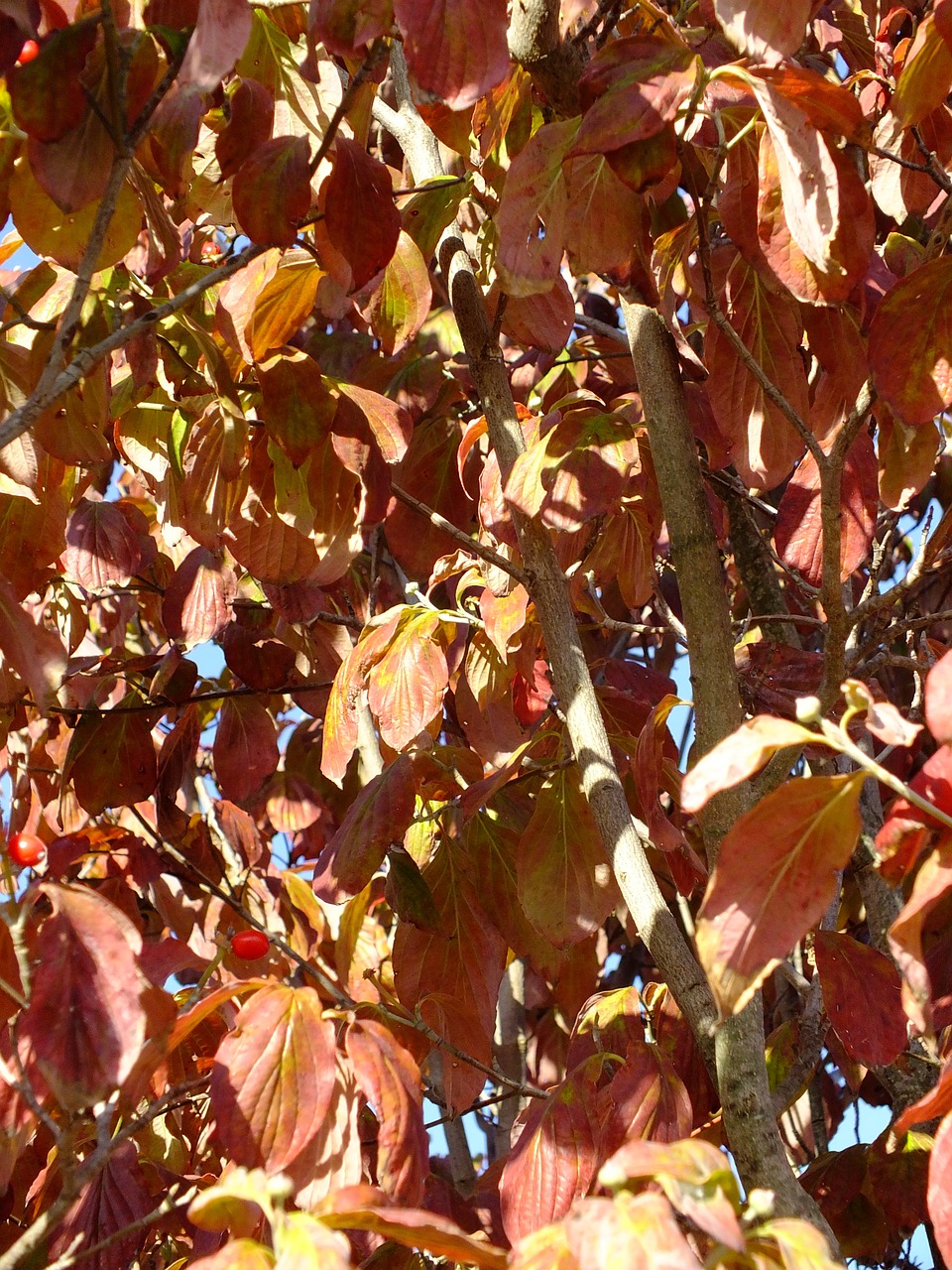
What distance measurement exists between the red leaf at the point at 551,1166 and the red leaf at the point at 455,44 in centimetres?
103

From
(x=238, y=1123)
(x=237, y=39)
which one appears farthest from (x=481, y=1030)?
(x=237, y=39)

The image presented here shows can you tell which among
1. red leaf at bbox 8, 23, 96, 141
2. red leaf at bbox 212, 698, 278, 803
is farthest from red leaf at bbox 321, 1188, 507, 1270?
red leaf at bbox 212, 698, 278, 803

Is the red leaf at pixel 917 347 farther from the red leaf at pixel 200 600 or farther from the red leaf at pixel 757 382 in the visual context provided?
the red leaf at pixel 200 600

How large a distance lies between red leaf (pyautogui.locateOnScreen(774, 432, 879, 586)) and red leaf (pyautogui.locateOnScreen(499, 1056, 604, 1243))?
0.68m

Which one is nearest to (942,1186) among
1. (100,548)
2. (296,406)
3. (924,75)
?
(296,406)

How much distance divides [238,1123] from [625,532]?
40.1 inches

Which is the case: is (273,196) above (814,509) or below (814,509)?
Answer: above

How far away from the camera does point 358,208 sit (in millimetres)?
1246

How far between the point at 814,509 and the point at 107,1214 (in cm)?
115

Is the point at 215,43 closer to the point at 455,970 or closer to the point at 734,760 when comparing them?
the point at 734,760

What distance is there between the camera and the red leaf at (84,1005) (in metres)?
0.89

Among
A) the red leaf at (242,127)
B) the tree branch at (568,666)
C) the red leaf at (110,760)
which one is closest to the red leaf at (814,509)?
the tree branch at (568,666)

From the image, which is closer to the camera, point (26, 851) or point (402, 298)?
point (402, 298)

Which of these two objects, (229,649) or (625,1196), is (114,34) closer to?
(625,1196)
